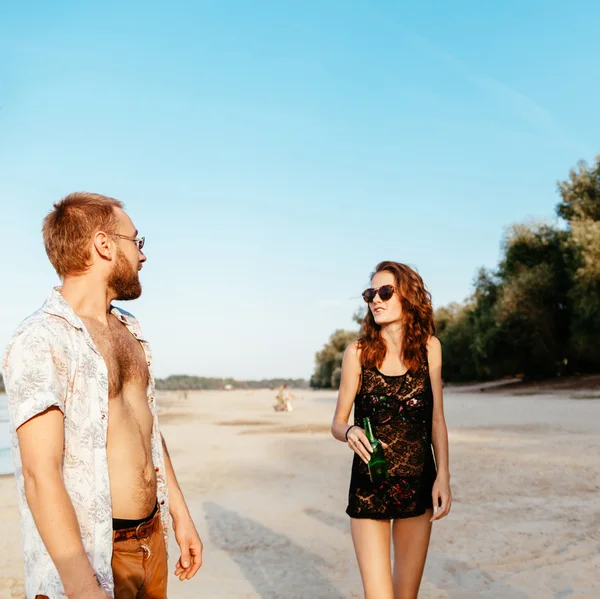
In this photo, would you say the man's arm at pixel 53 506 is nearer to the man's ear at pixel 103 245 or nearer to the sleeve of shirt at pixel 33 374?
the sleeve of shirt at pixel 33 374

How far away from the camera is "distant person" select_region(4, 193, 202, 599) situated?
2.23 metres

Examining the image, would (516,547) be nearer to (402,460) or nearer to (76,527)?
(402,460)

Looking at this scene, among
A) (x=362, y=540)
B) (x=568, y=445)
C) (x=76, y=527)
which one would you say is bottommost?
(x=568, y=445)

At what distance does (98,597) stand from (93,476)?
15.6 inches

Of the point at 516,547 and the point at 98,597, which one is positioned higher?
the point at 98,597

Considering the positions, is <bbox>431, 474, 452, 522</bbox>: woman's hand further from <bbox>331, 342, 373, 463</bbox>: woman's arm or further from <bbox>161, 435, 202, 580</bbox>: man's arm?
<bbox>161, 435, 202, 580</bbox>: man's arm

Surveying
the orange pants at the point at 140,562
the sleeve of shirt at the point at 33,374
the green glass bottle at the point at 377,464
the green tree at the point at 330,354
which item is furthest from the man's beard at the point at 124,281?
the green tree at the point at 330,354

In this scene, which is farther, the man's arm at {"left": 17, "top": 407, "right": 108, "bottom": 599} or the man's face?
the man's face

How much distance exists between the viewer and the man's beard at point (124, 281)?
2846 millimetres

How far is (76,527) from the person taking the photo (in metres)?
2.23

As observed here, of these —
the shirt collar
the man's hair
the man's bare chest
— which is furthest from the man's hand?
the man's hair

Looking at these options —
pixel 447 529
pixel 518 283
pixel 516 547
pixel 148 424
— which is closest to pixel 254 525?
pixel 447 529

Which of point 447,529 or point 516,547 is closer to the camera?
point 516,547

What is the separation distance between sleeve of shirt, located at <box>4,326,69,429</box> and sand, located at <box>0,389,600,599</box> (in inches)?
172
